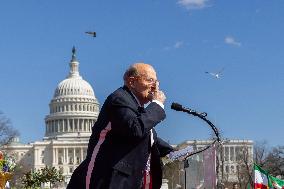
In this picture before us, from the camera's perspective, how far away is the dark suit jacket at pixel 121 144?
416 centimetres

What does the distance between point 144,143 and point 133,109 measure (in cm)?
21

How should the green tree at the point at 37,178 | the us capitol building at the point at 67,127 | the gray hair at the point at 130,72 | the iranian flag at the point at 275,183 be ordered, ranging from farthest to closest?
the us capitol building at the point at 67,127, the green tree at the point at 37,178, the iranian flag at the point at 275,183, the gray hair at the point at 130,72

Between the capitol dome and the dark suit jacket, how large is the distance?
435 feet

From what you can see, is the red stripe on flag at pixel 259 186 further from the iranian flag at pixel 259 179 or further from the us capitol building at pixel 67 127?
the us capitol building at pixel 67 127

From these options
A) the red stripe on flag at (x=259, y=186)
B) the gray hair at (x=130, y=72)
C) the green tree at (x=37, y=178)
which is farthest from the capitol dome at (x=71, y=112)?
the gray hair at (x=130, y=72)

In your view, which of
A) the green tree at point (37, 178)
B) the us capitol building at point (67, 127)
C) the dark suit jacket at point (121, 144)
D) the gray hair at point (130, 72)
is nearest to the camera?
the dark suit jacket at point (121, 144)

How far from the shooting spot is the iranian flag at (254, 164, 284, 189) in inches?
454

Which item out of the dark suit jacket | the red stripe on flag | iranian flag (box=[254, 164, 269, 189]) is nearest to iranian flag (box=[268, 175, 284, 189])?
iranian flag (box=[254, 164, 269, 189])

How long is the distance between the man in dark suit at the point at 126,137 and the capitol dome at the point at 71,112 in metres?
133

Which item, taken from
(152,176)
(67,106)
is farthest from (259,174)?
(67,106)

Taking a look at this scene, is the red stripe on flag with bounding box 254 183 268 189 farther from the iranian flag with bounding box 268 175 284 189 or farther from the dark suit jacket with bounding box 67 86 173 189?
the dark suit jacket with bounding box 67 86 173 189

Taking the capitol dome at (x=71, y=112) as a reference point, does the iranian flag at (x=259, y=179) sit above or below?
below

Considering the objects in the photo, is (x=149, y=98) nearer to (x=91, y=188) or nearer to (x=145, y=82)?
(x=145, y=82)

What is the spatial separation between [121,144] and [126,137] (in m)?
0.05
